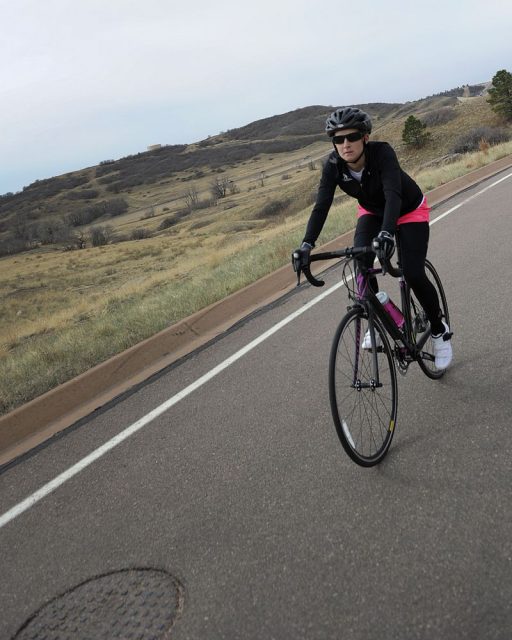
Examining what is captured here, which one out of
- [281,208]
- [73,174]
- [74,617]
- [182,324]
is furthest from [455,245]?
[73,174]

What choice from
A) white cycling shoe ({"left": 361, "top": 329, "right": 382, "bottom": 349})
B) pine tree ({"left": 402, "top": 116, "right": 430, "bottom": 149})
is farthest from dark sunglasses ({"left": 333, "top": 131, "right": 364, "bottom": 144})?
pine tree ({"left": 402, "top": 116, "right": 430, "bottom": 149})

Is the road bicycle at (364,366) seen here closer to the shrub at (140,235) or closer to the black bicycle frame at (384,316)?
the black bicycle frame at (384,316)

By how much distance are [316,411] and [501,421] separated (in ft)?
4.56

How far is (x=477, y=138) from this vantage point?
1485 inches

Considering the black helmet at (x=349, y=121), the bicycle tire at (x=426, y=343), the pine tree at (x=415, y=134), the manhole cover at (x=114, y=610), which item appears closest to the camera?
the manhole cover at (x=114, y=610)

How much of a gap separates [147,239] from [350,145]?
200 feet

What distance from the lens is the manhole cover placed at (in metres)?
2.68

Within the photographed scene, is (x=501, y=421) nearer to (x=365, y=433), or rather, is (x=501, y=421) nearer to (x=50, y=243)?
(x=365, y=433)

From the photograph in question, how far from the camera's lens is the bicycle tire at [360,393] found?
3.45 m

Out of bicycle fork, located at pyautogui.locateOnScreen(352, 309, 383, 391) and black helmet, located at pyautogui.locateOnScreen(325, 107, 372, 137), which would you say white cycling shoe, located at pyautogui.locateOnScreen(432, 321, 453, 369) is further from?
black helmet, located at pyautogui.locateOnScreen(325, 107, 372, 137)

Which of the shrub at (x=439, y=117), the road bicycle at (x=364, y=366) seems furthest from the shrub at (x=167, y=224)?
the road bicycle at (x=364, y=366)

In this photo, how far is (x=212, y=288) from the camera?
33.5 feet

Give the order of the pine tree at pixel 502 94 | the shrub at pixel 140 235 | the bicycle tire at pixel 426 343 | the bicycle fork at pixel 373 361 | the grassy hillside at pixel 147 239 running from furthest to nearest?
the shrub at pixel 140 235 < the pine tree at pixel 502 94 < the grassy hillside at pixel 147 239 < the bicycle tire at pixel 426 343 < the bicycle fork at pixel 373 361

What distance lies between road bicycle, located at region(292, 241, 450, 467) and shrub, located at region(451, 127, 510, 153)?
119 feet
